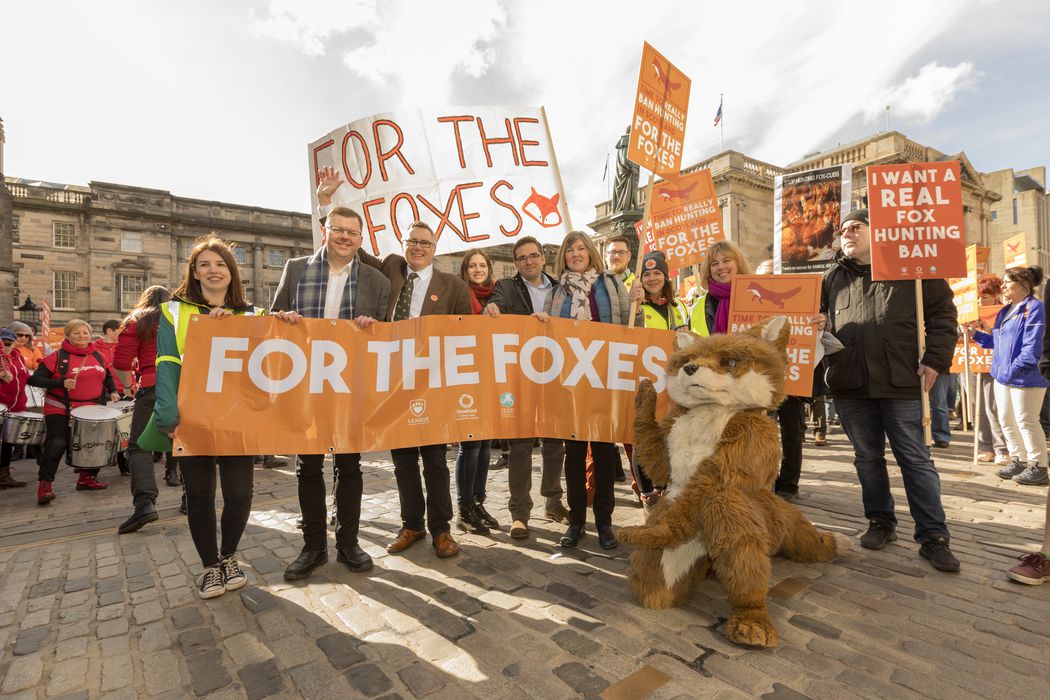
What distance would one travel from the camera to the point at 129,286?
35250mm

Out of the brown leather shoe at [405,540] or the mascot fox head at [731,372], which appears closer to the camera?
the mascot fox head at [731,372]

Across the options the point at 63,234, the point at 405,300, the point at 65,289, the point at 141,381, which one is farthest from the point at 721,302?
the point at 63,234

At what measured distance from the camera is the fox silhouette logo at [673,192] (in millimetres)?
7805

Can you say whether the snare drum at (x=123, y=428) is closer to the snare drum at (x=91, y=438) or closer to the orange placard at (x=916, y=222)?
the snare drum at (x=91, y=438)

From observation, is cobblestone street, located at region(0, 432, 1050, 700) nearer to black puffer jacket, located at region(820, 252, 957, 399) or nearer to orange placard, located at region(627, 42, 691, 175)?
black puffer jacket, located at region(820, 252, 957, 399)

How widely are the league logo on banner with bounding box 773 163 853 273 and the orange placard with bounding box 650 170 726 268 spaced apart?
0.96 metres

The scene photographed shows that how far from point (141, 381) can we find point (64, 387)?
2529 millimetres

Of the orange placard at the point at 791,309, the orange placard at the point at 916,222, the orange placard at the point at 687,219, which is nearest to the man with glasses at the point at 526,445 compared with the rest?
the orange placard at the point at 791,309

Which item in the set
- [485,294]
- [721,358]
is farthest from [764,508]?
[485,294]

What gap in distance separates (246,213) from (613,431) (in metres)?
43.8

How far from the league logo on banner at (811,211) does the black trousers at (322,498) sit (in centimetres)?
697

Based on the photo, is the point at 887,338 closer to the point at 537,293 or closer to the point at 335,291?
the point at 537,293

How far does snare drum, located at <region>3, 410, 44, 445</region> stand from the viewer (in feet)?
Answer: 21.7

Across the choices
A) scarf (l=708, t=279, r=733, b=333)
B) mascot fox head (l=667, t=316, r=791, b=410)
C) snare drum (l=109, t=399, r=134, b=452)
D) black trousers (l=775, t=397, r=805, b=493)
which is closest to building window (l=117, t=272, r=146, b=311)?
snare drum (l=109, t=399, r=134, b=452)
